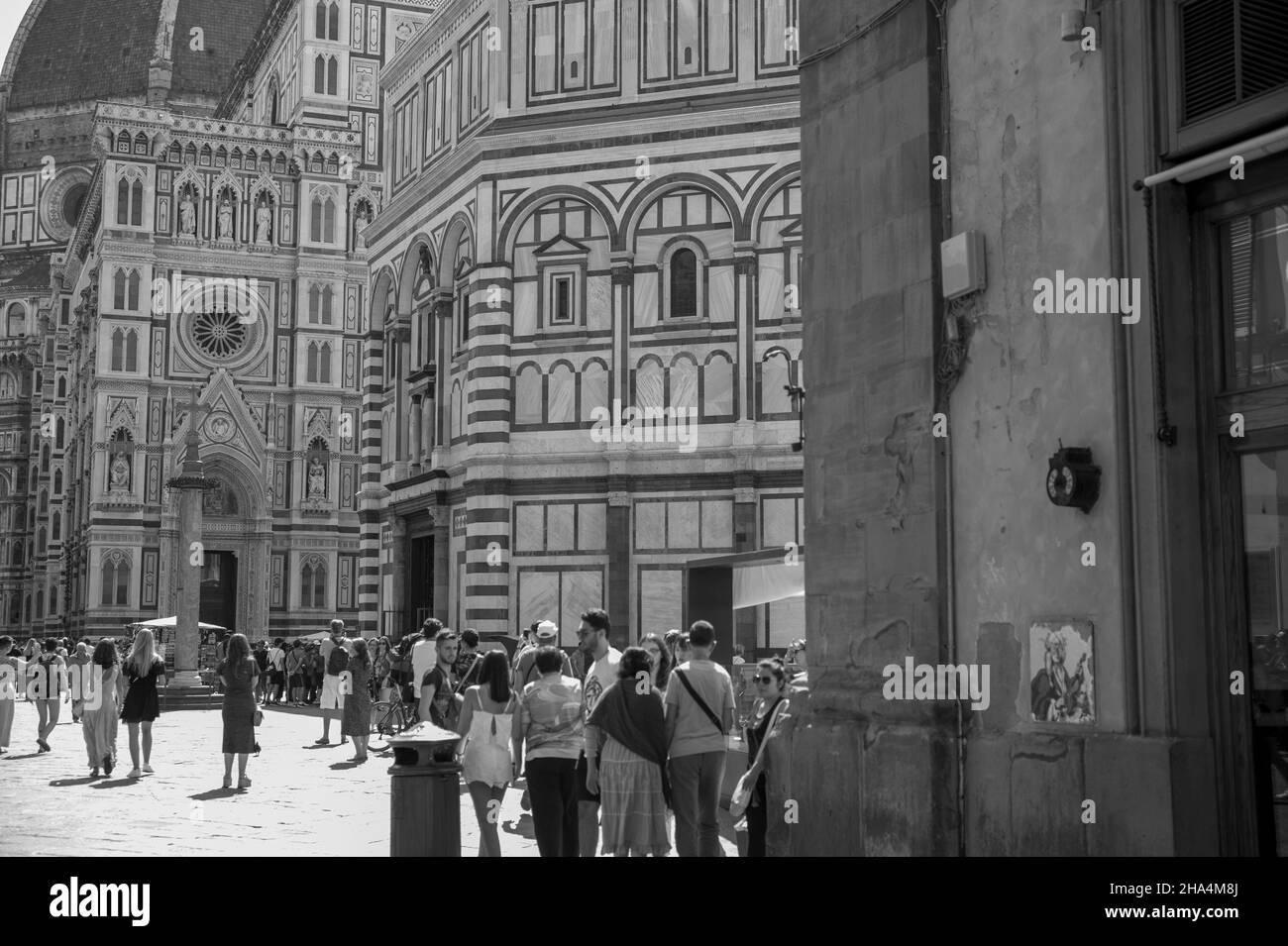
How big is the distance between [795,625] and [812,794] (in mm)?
18565

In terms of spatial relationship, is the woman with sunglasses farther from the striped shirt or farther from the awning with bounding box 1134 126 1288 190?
the awning with bounding box 1134 126 1288 190

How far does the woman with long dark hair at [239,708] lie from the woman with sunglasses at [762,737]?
7.60 metres

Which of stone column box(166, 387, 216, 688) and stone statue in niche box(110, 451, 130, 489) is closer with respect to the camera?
stone column box(166, 387, 216, 688)

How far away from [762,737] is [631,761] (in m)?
1.36

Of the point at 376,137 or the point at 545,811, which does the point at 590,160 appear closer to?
the point at 545,811

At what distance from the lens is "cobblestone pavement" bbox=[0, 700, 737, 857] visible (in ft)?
40.9

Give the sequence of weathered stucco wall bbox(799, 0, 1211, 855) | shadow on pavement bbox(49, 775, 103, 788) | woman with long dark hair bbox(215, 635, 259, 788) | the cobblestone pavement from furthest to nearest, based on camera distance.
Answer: shadow on pavement bbox(49, 775, 103, 788)
woman with long dark hair bbox(215, 635, 259, 788)
the cobblestone pavement
weathered stucco wall bbox(799, 0, 1211, 855)

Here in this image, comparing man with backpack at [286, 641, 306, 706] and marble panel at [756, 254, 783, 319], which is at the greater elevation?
marble panel at [756, 254, 783, 319]

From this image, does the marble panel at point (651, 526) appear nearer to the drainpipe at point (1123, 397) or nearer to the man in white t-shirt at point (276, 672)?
the man in white t-shirt at point (276, 672)

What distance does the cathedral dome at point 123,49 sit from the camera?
101m

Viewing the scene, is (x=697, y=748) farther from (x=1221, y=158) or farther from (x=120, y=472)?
(x=120, y=472)

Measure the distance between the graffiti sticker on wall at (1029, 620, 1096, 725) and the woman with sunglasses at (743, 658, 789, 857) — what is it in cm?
229

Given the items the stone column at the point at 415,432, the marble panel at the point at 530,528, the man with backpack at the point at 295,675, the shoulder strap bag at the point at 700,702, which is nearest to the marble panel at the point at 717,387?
the marble panel at the point at 530,528

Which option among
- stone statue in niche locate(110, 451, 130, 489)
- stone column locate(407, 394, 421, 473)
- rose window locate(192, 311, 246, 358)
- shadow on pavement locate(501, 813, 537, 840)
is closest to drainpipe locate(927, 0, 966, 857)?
shadow on pavement locate(501, 813, 537, 840)
